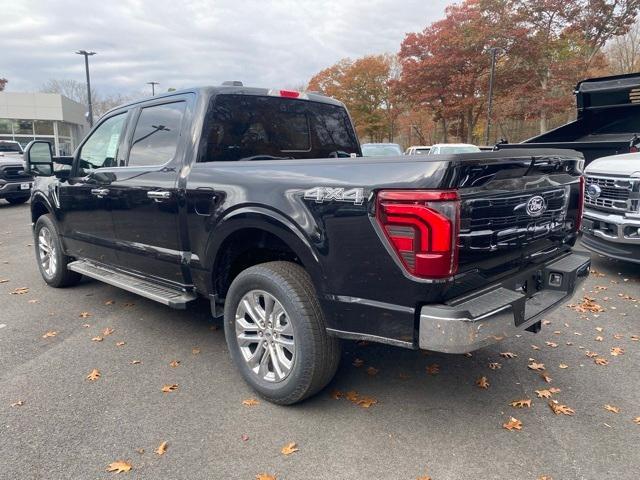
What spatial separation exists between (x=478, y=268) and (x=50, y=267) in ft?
17.1

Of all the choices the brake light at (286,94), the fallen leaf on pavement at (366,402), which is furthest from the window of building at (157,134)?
the fallen leaf on pavement at (366,402)

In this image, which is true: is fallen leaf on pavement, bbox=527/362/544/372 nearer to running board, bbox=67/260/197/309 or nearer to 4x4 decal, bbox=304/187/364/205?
4x4 decal, bbox=304/187/364/205

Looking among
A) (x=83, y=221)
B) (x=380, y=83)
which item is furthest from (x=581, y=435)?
(x=380, y=83)

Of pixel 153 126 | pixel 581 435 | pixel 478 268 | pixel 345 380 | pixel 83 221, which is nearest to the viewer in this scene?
pixel 478 268

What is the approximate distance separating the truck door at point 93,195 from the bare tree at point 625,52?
126 feet

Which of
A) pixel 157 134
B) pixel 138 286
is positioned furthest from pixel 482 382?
pixel 157 134

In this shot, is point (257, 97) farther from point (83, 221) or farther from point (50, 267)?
point (50, 267)

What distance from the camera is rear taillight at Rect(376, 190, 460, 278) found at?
224 centimetres

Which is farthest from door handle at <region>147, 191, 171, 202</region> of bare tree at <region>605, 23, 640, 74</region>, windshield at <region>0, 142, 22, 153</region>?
bare tree at <region>605, 23, 640, 74</region>

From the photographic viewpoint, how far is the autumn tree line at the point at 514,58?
1056 inches

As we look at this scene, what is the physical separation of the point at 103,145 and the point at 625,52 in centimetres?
4150

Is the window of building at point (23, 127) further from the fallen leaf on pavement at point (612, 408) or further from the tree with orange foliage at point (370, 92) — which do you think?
the fallen leaf on pavement at point (612, 408)

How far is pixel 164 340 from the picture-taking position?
4125mm

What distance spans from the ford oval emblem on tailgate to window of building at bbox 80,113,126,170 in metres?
3.45
